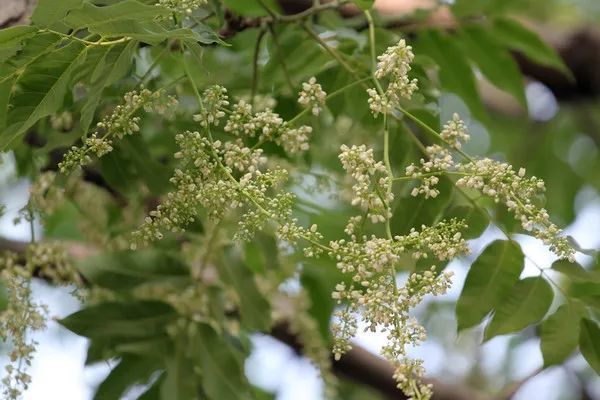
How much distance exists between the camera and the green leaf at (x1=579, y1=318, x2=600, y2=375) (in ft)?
4.13

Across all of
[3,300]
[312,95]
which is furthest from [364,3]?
[3,300]

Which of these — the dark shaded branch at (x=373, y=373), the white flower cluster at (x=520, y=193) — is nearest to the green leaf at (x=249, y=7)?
the white flower cluster at (x=520, y=193)

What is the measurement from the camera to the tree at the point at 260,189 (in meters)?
1.04

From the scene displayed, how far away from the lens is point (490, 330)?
1.27 meters

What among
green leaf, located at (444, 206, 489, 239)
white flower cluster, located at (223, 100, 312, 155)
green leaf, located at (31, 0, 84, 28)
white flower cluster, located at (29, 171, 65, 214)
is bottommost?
white flower cluster, located at (223, 100, 312, 155)

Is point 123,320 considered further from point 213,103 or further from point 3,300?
point 3,300

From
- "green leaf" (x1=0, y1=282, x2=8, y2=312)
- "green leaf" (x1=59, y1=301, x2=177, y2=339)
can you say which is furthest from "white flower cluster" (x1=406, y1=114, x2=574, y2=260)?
"green leaf" (x1=0, y1=282, x2=8, y2=312)

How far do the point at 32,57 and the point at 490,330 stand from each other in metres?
0.66

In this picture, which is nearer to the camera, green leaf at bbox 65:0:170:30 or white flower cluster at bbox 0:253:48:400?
green leaf at bbox 65:0:170:30

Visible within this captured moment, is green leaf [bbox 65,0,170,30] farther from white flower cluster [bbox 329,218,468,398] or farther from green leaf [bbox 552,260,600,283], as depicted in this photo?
green leaf [bbox 552,260,600,283]

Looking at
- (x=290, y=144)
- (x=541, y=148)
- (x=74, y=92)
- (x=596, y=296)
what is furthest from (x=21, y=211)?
(x=541, y=148)

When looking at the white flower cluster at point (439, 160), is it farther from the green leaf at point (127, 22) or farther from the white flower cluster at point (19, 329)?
the white flower cluster at point (19, 329)

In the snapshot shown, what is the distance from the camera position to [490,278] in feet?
4.14

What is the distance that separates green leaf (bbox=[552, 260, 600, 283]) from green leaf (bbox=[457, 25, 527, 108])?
2.07 ft
